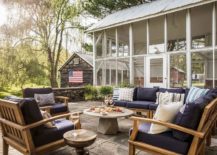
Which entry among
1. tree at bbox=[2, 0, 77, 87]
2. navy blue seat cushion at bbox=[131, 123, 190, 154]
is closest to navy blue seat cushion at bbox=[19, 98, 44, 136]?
navy blue seat cushion at bbox=[131, 123, 190, 154]

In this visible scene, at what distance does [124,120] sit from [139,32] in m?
5.00

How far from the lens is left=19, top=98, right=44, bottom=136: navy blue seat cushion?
2.70m

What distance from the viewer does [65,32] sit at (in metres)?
16.3

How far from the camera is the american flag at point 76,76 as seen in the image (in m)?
13.7

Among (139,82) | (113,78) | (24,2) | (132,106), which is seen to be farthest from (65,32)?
(132,106)

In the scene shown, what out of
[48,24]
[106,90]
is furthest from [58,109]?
[48,24]

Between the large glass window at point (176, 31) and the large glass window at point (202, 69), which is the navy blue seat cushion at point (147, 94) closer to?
the large glass window at point (202, 69)

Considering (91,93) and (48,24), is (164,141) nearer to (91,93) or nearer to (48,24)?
(91,93)

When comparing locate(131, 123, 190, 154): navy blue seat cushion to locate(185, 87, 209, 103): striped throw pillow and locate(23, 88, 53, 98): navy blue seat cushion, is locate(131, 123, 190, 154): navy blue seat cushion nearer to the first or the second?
locate(185, 87, 209, 103): striped throw pillow

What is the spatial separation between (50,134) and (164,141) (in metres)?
1.63

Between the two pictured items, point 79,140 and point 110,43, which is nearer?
point 79,140

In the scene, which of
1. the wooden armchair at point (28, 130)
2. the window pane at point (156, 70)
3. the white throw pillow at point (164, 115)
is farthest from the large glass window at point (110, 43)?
the white throw pillow at point (164, 115)

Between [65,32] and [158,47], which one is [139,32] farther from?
[65,32]

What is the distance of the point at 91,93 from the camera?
9.91 meters
